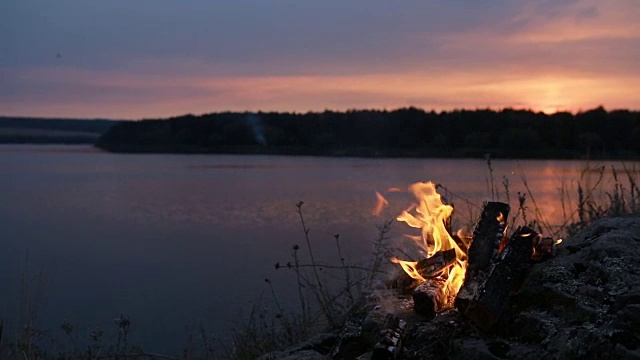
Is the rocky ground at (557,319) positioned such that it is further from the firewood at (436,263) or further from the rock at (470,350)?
the firewood at (436,263)

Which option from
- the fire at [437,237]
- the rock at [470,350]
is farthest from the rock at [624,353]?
the fire at [437,237]

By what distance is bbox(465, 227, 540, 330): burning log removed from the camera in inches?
117

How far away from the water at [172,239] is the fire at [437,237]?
3065 mm

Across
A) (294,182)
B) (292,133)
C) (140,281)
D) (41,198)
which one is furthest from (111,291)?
(292,133)

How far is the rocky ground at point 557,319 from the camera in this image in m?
2.72

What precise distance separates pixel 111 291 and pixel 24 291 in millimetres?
1843

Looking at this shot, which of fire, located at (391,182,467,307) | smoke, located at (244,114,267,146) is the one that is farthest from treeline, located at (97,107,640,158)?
fire, located at (391,182,467,307)

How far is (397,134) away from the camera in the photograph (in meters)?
29.4

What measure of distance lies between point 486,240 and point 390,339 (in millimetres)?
798

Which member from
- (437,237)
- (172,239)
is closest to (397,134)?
(172,239)

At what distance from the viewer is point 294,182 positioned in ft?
70.8

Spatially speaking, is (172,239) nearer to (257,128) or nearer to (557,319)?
(557,319)

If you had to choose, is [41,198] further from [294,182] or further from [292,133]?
[292,133]

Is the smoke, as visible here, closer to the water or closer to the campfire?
the water
